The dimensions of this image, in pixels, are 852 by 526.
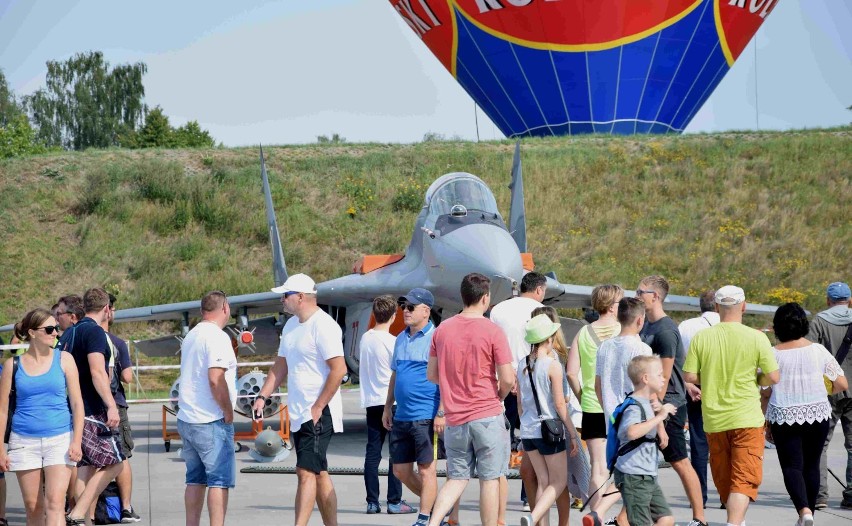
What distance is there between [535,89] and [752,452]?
3249 centimetres

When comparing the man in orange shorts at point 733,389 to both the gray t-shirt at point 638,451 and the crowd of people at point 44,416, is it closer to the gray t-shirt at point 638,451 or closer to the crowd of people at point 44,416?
the gray t-shirt at point 638,451

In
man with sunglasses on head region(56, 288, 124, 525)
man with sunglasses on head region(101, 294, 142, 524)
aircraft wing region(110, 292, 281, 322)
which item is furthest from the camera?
aircraft wing region(110, 292, 281, 322)

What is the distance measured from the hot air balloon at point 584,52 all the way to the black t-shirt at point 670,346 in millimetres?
29572

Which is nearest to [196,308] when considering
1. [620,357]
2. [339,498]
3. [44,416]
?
[339,498]

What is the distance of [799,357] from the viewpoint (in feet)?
26.9

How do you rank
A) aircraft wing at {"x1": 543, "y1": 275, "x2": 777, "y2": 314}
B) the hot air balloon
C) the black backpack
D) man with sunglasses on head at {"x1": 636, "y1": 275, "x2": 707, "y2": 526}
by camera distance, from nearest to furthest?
1. man with sunglasses on head at {"x1": 636, "y1": 275, "x2": 707, "y2": 526}
2. the black backpack
3. aircraft wing at {"x1": 543, "y1": 275, "x2": 777, "y2": 314}
4. the hot air balloon

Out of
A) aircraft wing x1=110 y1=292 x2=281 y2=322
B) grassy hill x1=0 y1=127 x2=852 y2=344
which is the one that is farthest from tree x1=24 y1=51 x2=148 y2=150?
aircraft wing x1=110 y1=292 x2=281 y2=322

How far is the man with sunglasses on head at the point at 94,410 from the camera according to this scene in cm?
808

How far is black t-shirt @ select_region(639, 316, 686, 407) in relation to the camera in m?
8.28

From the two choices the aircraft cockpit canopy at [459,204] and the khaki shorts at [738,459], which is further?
the aircraft cockpit canopy at [459,204]

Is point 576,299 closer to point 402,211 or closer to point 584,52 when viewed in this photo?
point 584,52

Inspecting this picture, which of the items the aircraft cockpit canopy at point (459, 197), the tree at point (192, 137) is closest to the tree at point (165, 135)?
the tree at point (192, 137)

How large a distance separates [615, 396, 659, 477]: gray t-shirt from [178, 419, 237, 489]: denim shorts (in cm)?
272

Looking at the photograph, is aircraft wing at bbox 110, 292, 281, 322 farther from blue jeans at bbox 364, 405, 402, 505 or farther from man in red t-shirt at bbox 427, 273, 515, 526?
man in red t-shirt at bbox 427, 273, 515, 526
